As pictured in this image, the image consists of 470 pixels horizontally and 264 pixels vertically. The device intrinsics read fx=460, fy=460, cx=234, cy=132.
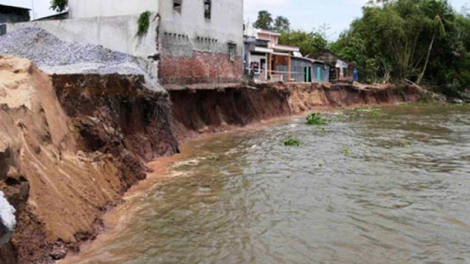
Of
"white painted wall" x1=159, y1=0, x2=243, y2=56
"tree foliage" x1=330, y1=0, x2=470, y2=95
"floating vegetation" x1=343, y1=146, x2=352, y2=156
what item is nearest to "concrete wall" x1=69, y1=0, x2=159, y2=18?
"white painted wall" x1=159, y1=0, x2=243, y2=56

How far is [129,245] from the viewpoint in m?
8.00

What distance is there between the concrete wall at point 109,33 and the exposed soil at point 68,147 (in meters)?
4.42

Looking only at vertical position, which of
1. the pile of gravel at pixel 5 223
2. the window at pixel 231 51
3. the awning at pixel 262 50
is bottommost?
the pile of gravel at pixel 5 223

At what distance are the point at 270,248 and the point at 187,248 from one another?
1.44 m

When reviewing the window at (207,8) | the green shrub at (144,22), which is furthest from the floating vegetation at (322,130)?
the green shrub at (144,22)

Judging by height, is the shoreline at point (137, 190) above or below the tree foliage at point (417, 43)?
→ below

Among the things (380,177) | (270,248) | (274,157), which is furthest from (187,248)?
(274,157)

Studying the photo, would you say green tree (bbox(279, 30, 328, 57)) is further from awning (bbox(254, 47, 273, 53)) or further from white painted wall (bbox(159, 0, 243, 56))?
white painted wall (bbox(159, 0, 243, 56))

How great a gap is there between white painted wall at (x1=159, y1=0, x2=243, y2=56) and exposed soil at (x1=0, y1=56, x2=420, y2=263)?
5.80 metres

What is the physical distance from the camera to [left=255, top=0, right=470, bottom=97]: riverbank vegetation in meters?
51.6

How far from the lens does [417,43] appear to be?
5353 cm

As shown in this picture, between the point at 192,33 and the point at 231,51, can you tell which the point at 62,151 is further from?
the point at 231,51

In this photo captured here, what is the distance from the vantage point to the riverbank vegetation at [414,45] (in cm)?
5159

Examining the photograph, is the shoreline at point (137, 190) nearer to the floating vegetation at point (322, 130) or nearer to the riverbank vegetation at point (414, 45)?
the floating vegetation at point (322, 130)
